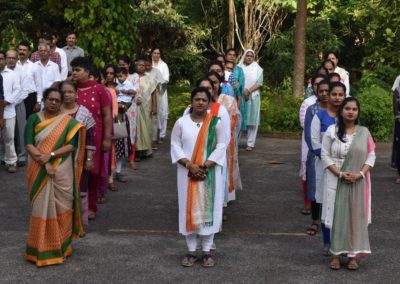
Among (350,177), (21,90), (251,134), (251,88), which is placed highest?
(21,90)

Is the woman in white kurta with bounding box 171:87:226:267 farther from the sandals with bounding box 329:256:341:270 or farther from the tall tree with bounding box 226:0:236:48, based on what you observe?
the tall tree with bounding box 226:0:236:48

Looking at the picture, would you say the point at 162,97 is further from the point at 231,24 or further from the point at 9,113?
the point at 231,24

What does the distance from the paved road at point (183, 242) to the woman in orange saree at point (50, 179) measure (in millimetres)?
193

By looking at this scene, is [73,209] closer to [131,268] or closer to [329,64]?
[131,268]

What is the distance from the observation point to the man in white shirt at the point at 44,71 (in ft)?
37.2

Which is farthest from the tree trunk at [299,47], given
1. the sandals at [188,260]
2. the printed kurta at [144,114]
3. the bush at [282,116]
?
the sandals at [188,260]

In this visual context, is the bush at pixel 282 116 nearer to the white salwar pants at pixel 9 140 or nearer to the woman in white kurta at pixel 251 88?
the woman in white kurta at pixel 251 88

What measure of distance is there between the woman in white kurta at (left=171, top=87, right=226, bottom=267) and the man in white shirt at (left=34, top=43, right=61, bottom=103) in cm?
517

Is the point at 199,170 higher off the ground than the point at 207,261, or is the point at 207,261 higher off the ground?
the point at 199,170

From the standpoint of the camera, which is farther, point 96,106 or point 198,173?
point 96,106

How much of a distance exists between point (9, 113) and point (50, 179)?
14.3 ft

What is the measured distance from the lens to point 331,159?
660 centimetres

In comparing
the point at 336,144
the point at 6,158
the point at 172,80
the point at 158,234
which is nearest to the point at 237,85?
the point at 6,158

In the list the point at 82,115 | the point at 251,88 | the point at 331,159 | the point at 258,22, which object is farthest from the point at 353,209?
the point at 258,22
